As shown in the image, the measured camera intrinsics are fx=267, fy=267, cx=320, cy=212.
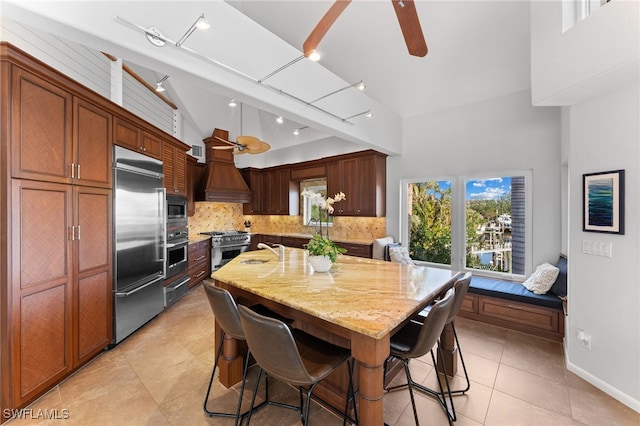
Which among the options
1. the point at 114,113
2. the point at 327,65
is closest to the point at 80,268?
the point at 114,113

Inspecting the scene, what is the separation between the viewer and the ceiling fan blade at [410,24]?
155 centimetres

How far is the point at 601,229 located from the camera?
2.24 m

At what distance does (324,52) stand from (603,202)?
3600 millimetres

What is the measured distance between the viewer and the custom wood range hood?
5.72 m

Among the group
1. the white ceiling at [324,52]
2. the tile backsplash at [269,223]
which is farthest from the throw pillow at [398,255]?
the white ceiling at [324,52]

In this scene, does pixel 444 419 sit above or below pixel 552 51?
below

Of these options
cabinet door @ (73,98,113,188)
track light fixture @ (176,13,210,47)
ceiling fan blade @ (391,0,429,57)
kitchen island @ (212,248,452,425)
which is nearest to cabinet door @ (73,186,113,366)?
cabinet door @ (73,98,113,188)

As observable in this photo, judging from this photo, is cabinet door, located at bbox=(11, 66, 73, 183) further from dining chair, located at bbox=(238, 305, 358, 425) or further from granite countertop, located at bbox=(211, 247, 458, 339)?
dining chair, located at bbox=(238, 305, 358, 425)

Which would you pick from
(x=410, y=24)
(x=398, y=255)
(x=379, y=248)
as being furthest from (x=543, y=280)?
(x=410, y=24)

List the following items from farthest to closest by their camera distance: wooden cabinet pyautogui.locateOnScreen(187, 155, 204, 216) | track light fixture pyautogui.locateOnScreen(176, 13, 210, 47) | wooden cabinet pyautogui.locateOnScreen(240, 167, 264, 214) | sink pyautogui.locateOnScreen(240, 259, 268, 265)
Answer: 1. wooden cabinet pyautogui.locateOnScreen(240, 167, 264, 214)
2. wooden cabinet pyautogui.locateOnScreen(187, 155, 204, 216)
3. sink pyautogui.locateOnScreen(240, 259, 268, 265)
4. track light fixture pyautogui.locateOnScreen(176, 13, 210, 47)

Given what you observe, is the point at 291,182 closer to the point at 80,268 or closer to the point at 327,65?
the point at 327,65

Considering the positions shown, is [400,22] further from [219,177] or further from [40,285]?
[219,177]

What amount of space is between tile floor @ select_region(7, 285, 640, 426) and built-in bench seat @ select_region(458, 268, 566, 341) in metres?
0.18

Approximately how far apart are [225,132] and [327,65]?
10.1 feet
